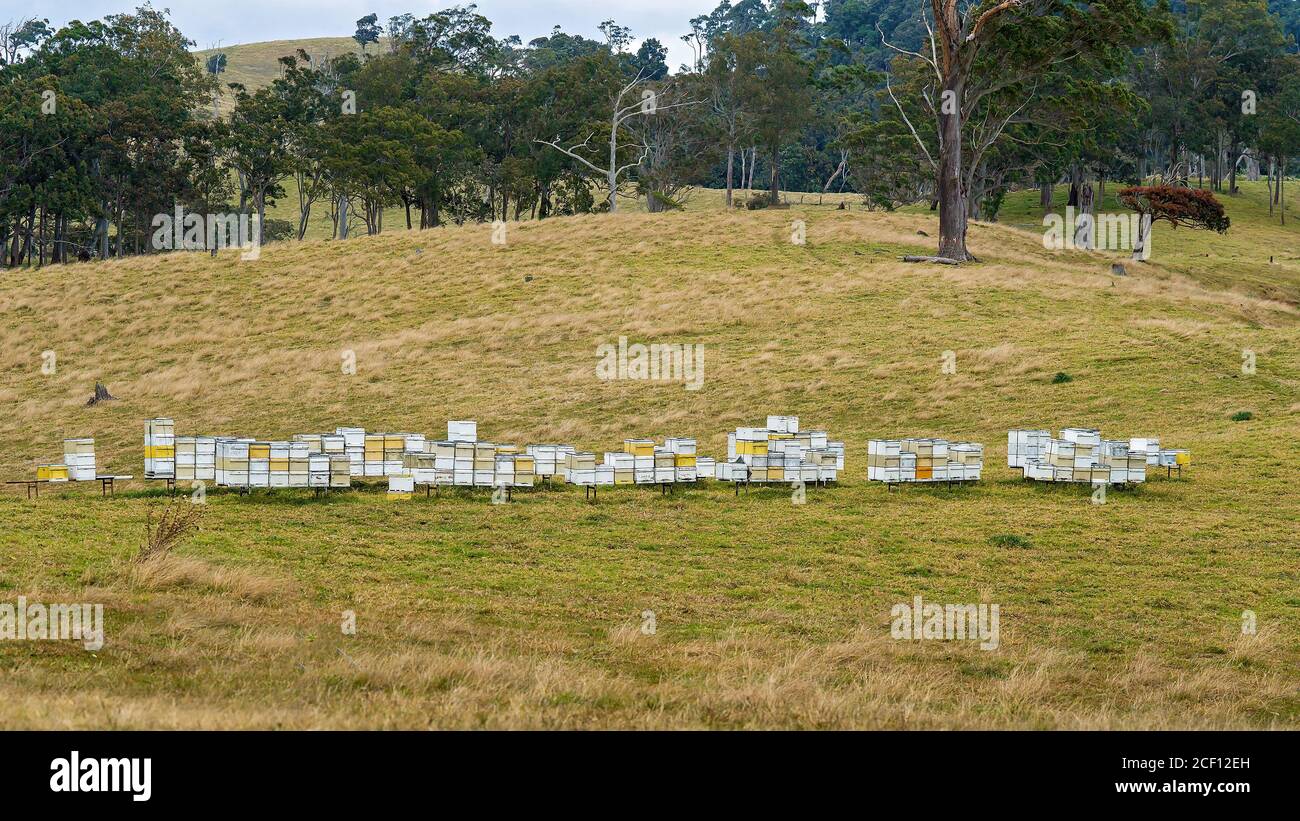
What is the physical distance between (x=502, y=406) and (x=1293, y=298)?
148ft

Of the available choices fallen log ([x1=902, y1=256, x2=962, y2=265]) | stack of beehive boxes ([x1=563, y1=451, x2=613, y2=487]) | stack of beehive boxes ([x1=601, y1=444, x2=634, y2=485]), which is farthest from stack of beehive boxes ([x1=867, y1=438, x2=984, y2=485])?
fallen log ([x1=902, y1=256, x2=962, y2=265])

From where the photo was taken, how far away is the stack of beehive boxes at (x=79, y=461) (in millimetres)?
26562

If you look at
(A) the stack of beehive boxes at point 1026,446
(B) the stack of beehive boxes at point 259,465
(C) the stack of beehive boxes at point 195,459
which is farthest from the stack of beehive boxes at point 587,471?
(A) the stack of beehive boxes at point 1026,446

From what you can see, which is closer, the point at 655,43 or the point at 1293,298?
the point at 1293,298

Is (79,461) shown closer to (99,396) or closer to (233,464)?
(233,464)

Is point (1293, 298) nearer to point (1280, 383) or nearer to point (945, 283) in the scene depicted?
point (945, 283)

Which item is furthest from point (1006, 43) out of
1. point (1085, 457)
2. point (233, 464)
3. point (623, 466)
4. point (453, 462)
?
point (233, 464)

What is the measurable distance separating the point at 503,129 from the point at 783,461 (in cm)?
8459

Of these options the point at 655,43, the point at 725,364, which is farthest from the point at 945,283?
the point at 655,43

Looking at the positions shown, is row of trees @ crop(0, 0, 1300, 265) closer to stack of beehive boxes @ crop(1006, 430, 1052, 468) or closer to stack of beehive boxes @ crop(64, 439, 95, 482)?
stack of beehive boxes @ crop(1006, 430, 1052, 468)

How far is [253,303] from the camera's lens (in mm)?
59812

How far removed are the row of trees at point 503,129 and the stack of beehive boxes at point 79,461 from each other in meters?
50.3

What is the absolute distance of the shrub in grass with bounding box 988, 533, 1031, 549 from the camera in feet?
70.4
